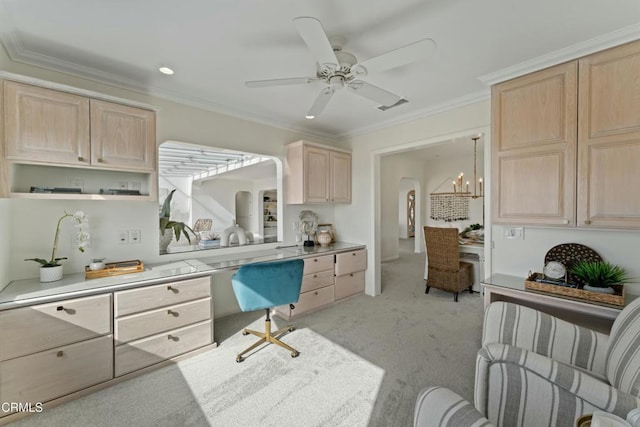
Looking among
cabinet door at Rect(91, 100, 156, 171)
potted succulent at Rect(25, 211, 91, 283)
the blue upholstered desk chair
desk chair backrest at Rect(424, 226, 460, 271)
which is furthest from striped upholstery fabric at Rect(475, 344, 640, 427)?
potted succulent at Rect(25, 211, 91, 283)

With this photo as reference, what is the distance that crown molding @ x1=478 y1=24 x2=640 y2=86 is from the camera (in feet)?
5.77

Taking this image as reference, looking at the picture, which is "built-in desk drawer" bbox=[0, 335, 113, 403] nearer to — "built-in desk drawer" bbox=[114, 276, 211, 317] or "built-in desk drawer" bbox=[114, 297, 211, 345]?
"built-in desk drawer" bbox=[114, 297, 211, 345]

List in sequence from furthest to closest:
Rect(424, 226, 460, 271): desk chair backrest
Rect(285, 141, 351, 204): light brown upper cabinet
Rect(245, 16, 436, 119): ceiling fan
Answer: Rect(424, 226, 460, 271): desk chair backrest
Rect(285, 141, 351, 204): light brown upper cabinet
Rect(245, 16, 436, 119): ceiling fan

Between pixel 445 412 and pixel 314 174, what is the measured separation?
308 centimetres

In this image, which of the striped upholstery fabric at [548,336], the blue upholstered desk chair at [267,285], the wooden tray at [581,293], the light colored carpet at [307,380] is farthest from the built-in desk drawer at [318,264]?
the wooden tray at [581,293]

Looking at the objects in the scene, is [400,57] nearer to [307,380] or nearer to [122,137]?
[122,137]

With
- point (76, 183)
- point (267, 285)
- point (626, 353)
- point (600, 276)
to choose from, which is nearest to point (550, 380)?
point (626, 353)

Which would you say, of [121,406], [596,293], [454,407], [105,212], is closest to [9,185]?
[105,212]

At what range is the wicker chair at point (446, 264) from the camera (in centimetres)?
372

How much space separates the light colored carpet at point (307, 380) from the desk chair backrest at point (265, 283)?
1.61 ft

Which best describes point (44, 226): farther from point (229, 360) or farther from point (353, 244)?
point (353, 244)

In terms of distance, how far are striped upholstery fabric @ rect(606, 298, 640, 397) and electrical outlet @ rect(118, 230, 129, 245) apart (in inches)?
136

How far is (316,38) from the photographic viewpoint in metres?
1.44

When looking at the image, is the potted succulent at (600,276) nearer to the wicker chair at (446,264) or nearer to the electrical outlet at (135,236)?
the wicker chair at (446,264)
